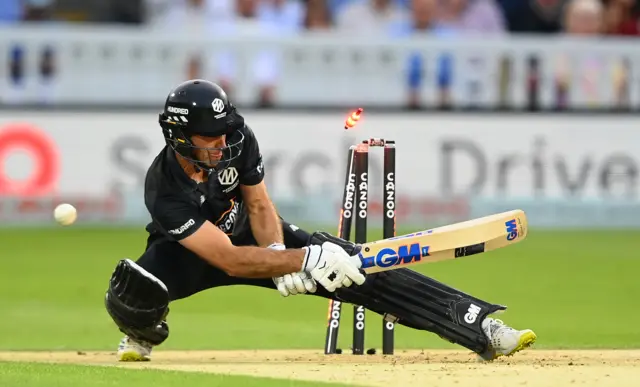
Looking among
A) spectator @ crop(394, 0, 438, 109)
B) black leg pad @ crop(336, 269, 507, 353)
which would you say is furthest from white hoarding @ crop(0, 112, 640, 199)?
black leg pad @ crop(336, 269, 507, 353)

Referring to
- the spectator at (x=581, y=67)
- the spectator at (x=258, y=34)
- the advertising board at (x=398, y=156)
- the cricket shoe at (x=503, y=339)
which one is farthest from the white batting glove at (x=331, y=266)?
the spectator at (x=581, y=67)

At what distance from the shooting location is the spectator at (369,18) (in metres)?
16.1

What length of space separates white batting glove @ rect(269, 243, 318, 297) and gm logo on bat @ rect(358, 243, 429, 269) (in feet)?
0.93

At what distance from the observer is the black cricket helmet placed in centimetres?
719

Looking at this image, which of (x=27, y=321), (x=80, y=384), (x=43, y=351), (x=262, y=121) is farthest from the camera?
(x=262, y=121)

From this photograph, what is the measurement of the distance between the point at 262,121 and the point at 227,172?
8074 mm

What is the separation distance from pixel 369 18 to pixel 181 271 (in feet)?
29.4

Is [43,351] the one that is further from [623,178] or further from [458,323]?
[623,178]

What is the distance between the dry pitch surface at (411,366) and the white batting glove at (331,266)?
1.32 feet

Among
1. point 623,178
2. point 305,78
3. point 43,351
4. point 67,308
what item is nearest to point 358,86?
point 305,78

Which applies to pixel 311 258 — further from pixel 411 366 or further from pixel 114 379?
pixel 114 379

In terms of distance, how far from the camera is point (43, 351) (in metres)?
8.42

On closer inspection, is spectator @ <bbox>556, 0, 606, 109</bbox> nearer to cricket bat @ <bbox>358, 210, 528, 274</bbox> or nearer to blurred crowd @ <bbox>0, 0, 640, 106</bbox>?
blurred crowd @ <bbox>0, 0, 640, 106</bbox>

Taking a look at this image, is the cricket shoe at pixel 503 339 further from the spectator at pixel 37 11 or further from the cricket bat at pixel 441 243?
the spectator at pixel 37 11
